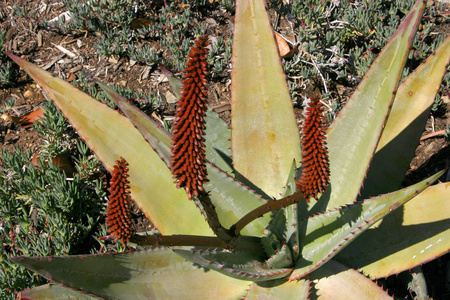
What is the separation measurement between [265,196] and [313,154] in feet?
2.73

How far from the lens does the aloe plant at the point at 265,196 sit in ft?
5.97

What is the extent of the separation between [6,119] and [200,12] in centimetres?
210

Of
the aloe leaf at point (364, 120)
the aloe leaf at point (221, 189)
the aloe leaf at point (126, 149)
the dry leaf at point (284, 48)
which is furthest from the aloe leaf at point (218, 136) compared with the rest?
the dry leaf at point (284, 48)

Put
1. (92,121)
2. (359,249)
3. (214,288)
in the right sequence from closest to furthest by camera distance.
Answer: (214,288), (359,249), (92,121)

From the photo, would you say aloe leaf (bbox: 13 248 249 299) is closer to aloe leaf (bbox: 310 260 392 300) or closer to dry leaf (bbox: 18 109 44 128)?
aloe leaf (bbox: 310 260 392 300)

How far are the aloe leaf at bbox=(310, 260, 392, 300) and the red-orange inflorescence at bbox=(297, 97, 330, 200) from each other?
72 centimetres

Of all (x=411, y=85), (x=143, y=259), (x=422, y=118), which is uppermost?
(x=411, y=85)

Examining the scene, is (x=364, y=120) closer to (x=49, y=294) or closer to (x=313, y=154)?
(x=313, y=154)

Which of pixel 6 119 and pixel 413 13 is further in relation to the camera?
pixel 6 119

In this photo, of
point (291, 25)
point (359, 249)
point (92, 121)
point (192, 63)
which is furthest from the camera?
point (291, 25)

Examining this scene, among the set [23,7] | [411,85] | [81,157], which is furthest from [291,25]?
[23,7]

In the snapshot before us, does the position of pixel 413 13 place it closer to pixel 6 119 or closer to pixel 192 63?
pixel 192 63

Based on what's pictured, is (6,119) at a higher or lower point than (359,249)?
higher

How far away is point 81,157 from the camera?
3.64 metres
